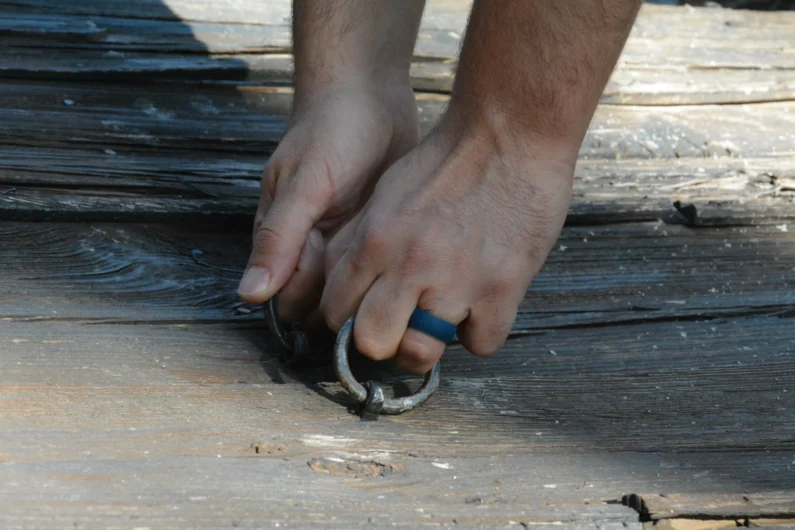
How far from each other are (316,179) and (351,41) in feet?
1.04

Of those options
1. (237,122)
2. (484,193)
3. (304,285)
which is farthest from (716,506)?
(237,122)

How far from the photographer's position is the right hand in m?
1.20

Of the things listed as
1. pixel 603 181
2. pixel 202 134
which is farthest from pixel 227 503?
pixel 603 181

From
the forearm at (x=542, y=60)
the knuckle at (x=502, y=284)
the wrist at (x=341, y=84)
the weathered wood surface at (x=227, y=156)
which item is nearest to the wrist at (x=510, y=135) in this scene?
the forearm at (x=542, y=60)

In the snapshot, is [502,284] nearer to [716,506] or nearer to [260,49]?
[716,506]

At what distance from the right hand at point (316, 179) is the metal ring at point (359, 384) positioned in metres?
0.13

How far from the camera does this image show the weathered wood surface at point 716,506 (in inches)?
35.3

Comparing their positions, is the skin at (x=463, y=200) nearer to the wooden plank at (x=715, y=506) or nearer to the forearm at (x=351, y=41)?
the forearm at (x=351, y=41)

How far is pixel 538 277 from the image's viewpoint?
1.47 m

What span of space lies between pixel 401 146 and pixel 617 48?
41 centimetres

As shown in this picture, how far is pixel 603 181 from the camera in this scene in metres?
1.77

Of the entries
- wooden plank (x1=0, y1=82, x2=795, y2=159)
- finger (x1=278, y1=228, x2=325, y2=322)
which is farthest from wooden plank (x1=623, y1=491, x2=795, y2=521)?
wooden plank (x1=0, y1=82, x2=795, y2=159)

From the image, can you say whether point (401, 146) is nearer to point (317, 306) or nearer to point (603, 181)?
point (317, 306)

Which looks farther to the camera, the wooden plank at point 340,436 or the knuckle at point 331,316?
the knuckle at point 331,316
